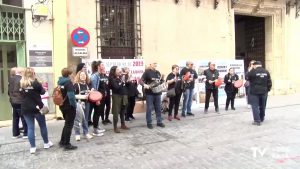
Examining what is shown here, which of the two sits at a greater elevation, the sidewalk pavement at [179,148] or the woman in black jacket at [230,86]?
the woman in black jacket at [230,86]

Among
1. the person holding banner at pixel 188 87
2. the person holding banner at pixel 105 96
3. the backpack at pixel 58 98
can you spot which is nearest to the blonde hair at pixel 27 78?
the backpack at pixel 58 98

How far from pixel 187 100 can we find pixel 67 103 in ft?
15.8

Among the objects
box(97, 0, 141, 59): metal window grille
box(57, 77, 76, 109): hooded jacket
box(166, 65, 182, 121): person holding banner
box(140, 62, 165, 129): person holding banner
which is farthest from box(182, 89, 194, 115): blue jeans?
box(57, 77, 76, 109): hooded jacket

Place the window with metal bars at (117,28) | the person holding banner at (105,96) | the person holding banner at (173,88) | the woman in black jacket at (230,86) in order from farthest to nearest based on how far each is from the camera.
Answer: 1. the window with metal bars at (117,28)
2. the woman in black jacket at (230,86)
3. the person holding banner at (173,88)
4. the person holding banner at (105,96)

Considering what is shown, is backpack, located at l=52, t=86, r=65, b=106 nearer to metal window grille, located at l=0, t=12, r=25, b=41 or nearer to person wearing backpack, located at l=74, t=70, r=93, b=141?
person wearing backpack, located at l=74, t=70, r=93, b=141

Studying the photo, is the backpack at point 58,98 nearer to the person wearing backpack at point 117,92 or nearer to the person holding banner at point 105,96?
the person wearing backpack at point 117,92

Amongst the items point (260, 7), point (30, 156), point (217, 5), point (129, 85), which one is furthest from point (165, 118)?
point (260, 7)

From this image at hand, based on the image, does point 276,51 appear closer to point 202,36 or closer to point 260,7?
point 260,7

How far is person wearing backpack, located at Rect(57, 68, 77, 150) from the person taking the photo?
6.91 m

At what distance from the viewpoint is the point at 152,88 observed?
29.5 ft

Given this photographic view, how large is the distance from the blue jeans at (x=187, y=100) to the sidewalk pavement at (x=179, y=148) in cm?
86

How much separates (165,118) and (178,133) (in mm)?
2034

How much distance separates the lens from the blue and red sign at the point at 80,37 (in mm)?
10492

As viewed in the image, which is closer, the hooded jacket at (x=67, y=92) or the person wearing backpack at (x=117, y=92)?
the hooded jacket at (x=67, y=92)
